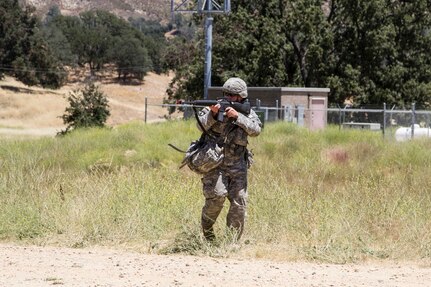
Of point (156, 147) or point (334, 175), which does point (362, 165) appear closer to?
point (334, 175)

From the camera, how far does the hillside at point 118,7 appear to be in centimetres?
16738

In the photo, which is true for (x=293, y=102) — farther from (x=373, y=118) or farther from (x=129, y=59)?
(x=129, y=59)

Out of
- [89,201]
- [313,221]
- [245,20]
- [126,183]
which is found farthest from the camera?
[245,20]

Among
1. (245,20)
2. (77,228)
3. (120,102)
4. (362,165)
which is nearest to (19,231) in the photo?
(77,228)

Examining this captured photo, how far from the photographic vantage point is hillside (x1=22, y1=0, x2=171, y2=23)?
549 ft

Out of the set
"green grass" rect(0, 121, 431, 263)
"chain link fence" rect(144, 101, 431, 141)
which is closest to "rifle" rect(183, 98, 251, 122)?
"green grass" rect(0, 121, 431, 263)

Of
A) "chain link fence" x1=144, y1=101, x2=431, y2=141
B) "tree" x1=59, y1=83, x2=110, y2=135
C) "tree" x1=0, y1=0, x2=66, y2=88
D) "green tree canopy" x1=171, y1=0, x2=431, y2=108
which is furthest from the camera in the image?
"tree" x1=0, y1=0, x2=66, y2=88

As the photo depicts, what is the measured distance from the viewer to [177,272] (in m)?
6.95

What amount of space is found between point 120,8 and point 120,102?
94.6 metres

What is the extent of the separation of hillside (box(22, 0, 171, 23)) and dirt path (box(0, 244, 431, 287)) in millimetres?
160488

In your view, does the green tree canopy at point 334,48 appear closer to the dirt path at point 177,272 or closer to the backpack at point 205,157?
the backpack at point 205,157

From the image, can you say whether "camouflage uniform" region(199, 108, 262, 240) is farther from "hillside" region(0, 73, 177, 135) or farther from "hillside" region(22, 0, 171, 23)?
"hillside" region(22, 0, 171, 23)

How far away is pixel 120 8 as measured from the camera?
555ft

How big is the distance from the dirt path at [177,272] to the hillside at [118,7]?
160 metres
